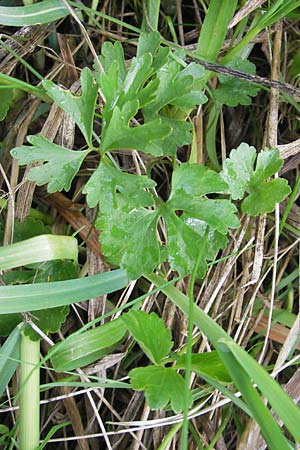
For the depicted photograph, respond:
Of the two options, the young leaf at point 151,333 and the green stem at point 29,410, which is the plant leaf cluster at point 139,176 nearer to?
the young leaf at point 151,333

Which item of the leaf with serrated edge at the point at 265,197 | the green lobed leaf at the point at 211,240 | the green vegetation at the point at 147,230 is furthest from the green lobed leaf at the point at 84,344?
the leaf with serrated edge at the point at 265,197

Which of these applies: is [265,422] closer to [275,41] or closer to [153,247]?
[153,247]

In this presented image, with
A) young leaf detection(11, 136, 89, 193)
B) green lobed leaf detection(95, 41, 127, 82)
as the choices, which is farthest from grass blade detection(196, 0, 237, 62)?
young leaf detection(11, 136, 89, 193)

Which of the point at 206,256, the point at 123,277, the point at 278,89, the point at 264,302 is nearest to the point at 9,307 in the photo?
the point at 123,277

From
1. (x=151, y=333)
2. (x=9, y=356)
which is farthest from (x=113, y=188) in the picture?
(x=9, y=356)

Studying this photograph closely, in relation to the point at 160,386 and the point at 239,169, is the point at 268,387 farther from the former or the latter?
the point at 239,169

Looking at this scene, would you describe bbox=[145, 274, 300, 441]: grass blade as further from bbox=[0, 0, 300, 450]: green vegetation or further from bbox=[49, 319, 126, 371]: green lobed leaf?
bbox=[49, 319, 126, 371]: green lobed leaf
